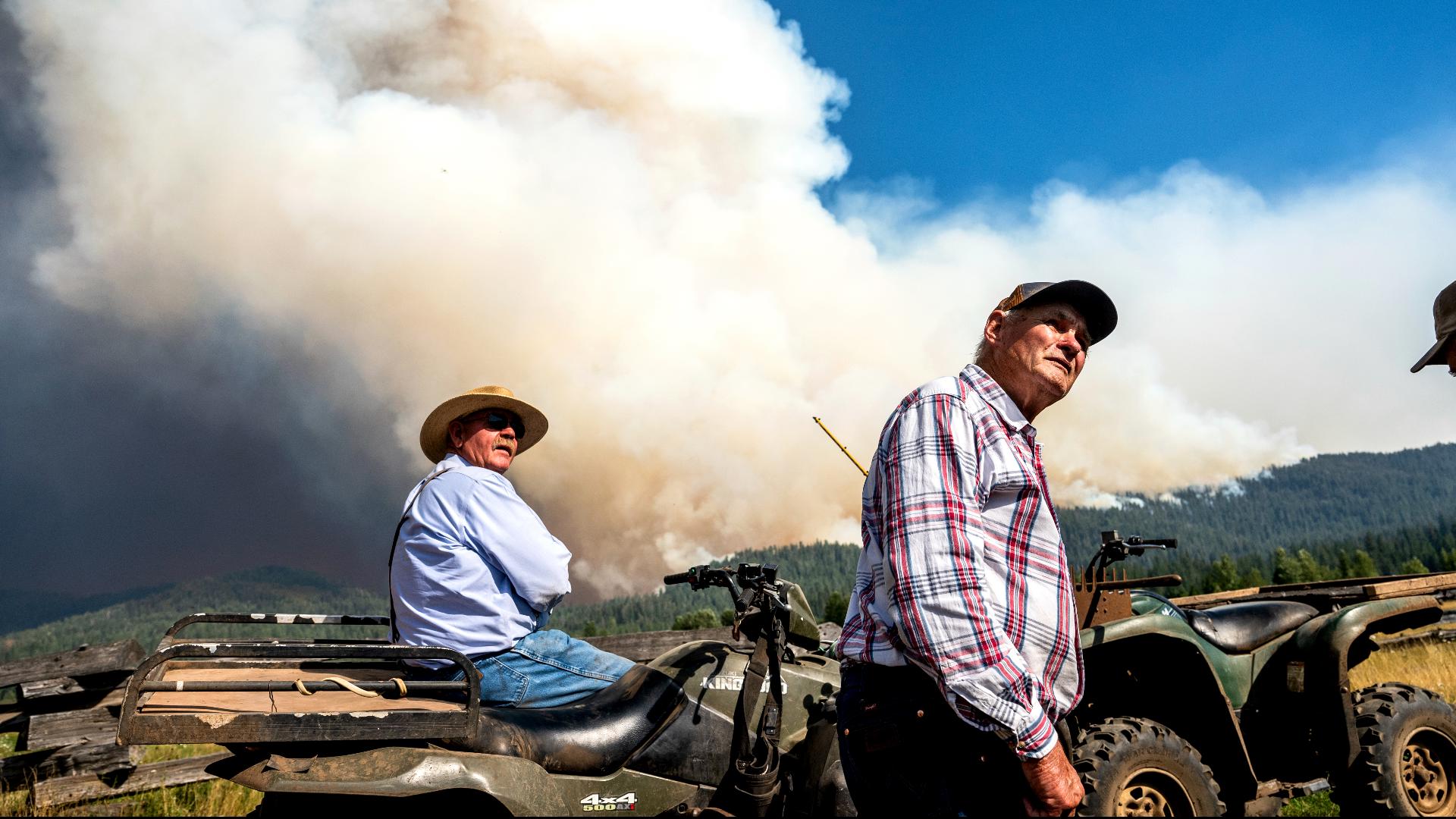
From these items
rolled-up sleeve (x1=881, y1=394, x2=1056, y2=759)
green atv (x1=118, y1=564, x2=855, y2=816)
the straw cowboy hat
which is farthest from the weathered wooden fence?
rolled-up sleeve (x1=881, y1=394, x2=1056, y2=759)

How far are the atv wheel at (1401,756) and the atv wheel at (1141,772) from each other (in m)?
1.16

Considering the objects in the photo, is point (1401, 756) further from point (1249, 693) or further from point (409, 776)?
point (409, 776)

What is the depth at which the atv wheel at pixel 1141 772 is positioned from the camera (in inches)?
174

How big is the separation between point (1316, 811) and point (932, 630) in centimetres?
613

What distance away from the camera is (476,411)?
5.39 m

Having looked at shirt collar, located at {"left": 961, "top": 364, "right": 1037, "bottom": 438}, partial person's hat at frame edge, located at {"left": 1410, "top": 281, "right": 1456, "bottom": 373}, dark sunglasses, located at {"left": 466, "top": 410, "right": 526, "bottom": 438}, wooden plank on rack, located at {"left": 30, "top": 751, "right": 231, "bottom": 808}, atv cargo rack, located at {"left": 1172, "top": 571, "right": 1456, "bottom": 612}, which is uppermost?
dark sunglasses, located at {"left": 466, "top": 410, "right": 526, "bottom": 438}

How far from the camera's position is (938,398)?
237 centimetres

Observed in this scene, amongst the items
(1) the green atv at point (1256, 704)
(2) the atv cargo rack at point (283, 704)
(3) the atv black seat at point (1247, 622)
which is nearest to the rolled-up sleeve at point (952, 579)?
(2) the atv cargo rack at point (283, 704)

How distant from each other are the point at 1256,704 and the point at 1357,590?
3.58ft

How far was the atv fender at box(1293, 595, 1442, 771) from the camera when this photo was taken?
208 inches

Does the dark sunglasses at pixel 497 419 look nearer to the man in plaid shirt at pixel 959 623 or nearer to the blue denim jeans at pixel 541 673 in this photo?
the blue denim jeans at pixel 541 673

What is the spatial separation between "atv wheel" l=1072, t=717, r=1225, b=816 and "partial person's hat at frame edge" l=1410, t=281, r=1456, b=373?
6.87 feet

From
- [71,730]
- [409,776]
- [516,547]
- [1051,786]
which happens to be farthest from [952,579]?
[71,730]

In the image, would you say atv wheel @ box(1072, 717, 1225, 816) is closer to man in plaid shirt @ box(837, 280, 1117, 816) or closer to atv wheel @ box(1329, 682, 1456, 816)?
atv wheel @ box(1329, 682, 1456, 816)
